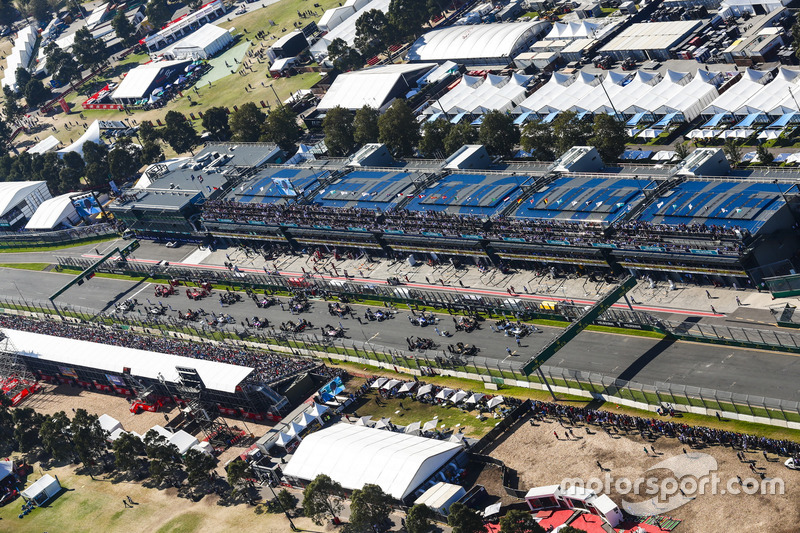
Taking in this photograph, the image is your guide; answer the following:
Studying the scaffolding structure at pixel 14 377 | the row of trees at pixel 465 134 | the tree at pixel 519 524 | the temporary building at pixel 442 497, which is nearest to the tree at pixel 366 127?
the row of trees at pixel 465 134

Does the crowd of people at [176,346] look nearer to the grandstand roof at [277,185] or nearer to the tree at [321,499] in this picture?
the tree at [321,499]

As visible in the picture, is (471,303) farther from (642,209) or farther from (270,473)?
(270,473)

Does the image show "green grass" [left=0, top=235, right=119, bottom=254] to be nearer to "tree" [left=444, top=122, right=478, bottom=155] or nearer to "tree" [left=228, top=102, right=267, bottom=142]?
"tree" [left=228, top=102, right=267, bottom=142]

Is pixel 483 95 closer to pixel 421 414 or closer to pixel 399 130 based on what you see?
pixel 399 130

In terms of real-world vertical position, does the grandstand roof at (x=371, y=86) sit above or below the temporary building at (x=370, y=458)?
above

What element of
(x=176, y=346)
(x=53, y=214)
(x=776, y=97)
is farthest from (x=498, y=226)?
(x=53, y=214)

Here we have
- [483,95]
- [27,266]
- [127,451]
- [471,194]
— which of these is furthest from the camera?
[27,266]
